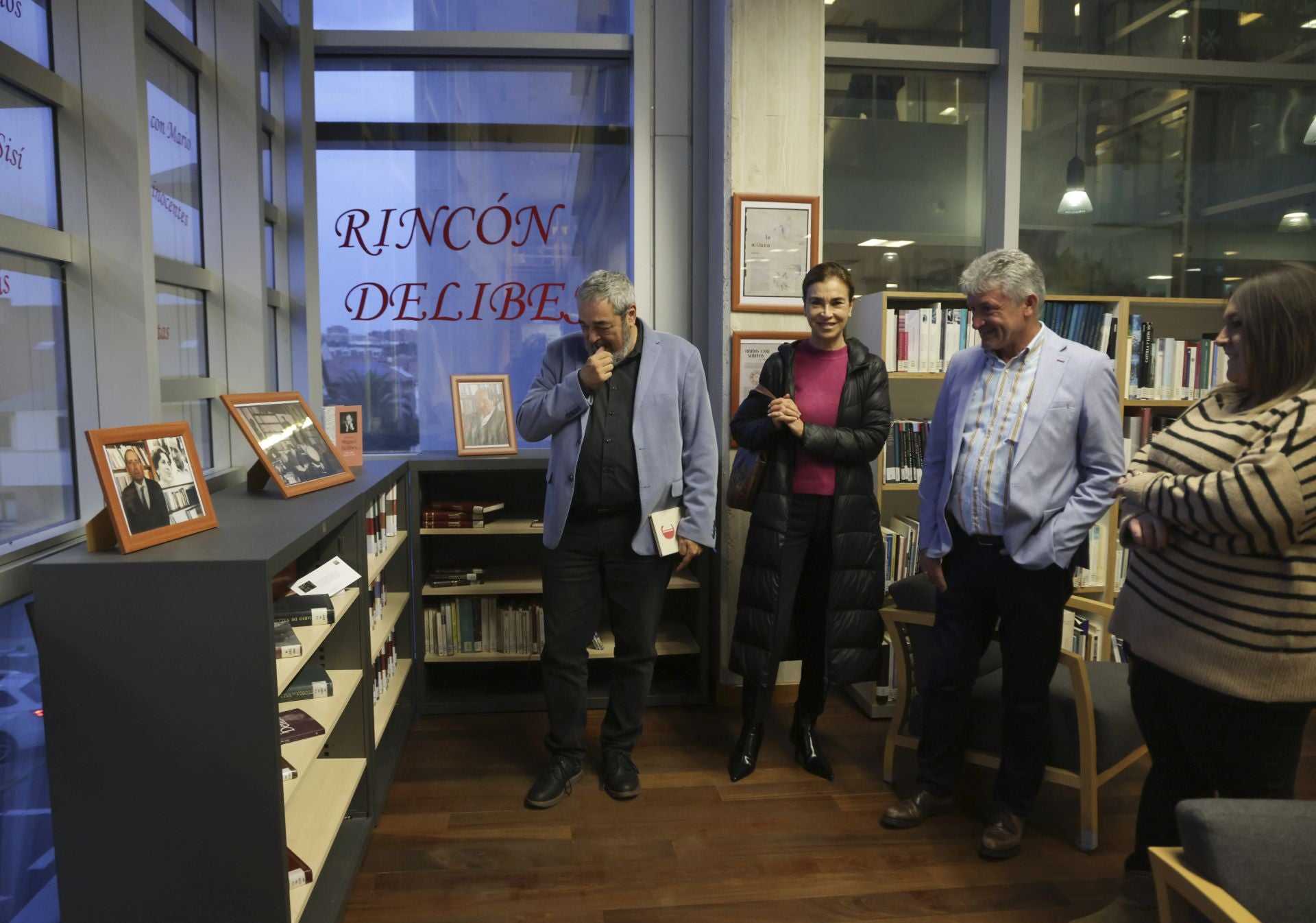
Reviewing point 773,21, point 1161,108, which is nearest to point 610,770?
point 773,21

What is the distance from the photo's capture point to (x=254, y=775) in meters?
1.73

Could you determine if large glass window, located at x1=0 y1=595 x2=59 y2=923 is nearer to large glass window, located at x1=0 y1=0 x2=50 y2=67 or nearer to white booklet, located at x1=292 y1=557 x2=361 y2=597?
large glass window, located at x1=0 y1=0 x2=50 y2=67

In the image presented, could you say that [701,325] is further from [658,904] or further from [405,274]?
[658,904]

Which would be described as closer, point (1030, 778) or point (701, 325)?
point (1030, 778)

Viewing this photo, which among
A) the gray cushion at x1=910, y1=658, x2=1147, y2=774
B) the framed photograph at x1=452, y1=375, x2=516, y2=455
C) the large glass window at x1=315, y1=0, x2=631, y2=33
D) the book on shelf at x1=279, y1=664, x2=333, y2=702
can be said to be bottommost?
the gray cushion at x1=910, y1=658, x2=1147, y2=774

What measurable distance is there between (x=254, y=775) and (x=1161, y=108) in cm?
483

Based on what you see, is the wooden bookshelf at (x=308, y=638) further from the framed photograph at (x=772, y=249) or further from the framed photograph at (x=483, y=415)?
the framed photograph at (x=772, y=249)

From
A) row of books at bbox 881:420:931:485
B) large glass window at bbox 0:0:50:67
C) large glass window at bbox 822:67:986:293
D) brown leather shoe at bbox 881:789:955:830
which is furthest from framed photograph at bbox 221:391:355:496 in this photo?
large glass window at bbox 822:67:986:293

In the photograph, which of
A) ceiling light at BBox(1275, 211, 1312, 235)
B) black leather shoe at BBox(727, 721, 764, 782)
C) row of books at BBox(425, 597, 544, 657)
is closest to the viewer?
black leather shoe at BBox(727, 721, 764, 782)

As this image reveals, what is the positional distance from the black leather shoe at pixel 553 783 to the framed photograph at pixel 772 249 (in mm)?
1969

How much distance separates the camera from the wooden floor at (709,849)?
2412 mm

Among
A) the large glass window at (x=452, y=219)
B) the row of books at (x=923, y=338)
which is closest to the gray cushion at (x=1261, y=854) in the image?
the row of books at (x=923, y=338)

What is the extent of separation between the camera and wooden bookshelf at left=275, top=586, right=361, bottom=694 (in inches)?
75.5

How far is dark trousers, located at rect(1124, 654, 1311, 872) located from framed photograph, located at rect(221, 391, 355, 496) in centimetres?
230
